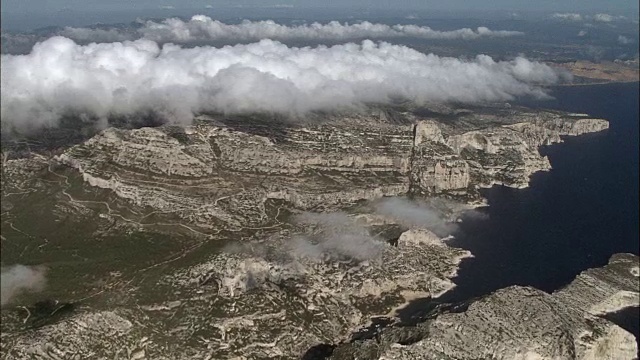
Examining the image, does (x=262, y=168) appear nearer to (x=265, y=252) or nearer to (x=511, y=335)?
(x=265, y=252)

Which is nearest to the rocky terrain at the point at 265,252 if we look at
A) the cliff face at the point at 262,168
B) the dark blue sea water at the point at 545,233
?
the cliff face at the point at 262,168

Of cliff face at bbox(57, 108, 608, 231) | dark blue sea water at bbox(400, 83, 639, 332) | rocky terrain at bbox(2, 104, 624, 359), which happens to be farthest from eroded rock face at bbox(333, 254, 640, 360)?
cliff face at bbox(57, 108, 608, 231)

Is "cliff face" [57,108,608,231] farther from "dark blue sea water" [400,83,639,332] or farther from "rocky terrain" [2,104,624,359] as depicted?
"dark blue sea water" [400,83,639,332]

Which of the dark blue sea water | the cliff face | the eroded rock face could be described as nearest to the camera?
the eroded rock face

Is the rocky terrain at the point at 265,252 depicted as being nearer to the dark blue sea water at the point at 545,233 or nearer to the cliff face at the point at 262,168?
the cliff face at the point at 262,168

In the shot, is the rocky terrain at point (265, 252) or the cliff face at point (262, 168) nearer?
the rocky terrain at point (265, 252)

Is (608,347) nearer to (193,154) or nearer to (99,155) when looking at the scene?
(193,154)
